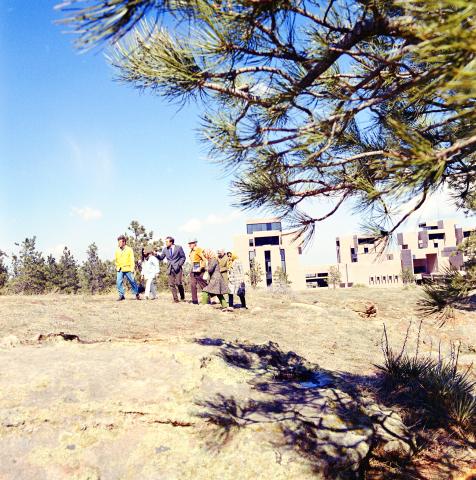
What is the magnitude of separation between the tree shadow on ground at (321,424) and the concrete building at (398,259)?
5319 cm

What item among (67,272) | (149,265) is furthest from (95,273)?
(149,265)

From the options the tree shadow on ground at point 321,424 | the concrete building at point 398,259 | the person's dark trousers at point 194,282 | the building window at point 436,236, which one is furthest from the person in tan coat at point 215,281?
the building window at point 436,236

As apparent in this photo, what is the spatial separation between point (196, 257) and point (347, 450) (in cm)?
764

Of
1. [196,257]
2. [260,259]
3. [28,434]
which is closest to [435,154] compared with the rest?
[28,434]

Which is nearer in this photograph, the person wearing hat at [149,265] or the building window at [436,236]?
the person wearing hat at [149,265]

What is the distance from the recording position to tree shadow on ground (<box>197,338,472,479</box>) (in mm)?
3369

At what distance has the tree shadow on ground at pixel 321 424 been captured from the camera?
337 centimetres

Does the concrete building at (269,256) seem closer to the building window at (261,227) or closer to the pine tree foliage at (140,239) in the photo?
the building window at (261,227)

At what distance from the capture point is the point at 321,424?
144 inches

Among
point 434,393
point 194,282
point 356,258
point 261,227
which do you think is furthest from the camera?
point 261,227

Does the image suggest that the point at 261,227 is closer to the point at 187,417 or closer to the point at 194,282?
the point at 194,282

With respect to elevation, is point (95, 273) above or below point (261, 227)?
below

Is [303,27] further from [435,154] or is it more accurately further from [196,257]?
[196,257]

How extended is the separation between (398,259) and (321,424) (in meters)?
60.2
